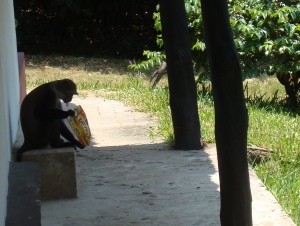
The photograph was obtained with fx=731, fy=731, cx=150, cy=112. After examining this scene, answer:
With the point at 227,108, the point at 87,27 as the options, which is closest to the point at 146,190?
the point at 227,108

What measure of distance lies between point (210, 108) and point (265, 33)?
176 cm

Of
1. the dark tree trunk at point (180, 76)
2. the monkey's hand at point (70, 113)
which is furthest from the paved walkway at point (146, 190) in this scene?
the monkey's hand at point (70, 113)

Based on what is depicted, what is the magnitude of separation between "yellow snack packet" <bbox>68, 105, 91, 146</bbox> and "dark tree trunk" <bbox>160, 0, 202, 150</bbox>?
1375 millimetres

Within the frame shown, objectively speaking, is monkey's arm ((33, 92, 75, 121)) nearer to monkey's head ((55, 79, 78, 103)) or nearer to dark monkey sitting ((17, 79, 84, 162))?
dark monkey sitting ((17, 79, 84, 162))

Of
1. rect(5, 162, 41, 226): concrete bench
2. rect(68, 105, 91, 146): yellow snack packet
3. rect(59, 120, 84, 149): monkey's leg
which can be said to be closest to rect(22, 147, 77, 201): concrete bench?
rect(5, 162, 41, 226): concrete bench

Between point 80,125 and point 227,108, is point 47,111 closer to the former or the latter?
point 80,125

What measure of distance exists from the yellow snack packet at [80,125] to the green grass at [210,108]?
1628 mm

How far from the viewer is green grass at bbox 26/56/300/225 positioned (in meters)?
7.03

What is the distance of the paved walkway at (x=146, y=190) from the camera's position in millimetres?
5797

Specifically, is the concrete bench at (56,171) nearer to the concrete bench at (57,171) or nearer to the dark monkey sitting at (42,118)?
the concrete bench at (57,171)

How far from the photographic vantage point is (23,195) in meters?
5.44

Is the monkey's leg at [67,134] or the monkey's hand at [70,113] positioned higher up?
the monkey's hand at [70,113]

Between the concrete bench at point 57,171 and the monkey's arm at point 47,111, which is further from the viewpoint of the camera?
the monkey's arm at point 47,111

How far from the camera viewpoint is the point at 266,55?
1141 cm
